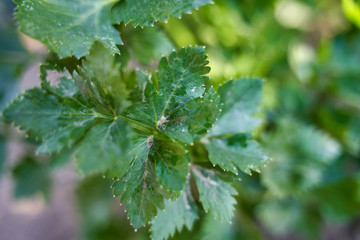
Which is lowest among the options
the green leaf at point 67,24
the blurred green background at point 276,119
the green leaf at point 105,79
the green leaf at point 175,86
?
the blurred green background at point 276,119

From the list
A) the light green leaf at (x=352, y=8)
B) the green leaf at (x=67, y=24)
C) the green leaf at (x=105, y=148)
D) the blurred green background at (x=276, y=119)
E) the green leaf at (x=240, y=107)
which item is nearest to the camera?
the green leaf at (x=105, y=148)

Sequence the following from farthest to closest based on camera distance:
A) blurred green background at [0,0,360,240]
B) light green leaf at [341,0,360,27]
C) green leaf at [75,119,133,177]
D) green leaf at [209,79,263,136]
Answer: blurred green background at [0,0,360,240] < light green leaf at [341,0,360,27] < green leaf at [209,79,263,136] < green leaf at [75,119,133,177]

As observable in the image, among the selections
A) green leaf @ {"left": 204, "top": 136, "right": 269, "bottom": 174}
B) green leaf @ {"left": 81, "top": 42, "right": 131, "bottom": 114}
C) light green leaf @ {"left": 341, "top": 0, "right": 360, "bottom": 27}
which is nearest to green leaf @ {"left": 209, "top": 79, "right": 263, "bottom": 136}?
green leaf @ {"left": 204, "top": 136, "right": 269, "bottom": 174}

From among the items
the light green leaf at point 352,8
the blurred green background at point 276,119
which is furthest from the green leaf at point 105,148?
the light green leaf at point 352,8

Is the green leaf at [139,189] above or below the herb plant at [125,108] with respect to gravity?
below

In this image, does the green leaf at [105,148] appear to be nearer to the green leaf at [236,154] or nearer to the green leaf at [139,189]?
the green leaf at [139,189]

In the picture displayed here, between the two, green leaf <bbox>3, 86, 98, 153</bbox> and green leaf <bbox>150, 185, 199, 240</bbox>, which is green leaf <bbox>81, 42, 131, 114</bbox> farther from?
green leaf <bbox>150, 185, 199, 240</bbox>

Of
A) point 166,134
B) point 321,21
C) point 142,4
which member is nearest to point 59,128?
point 166,134
